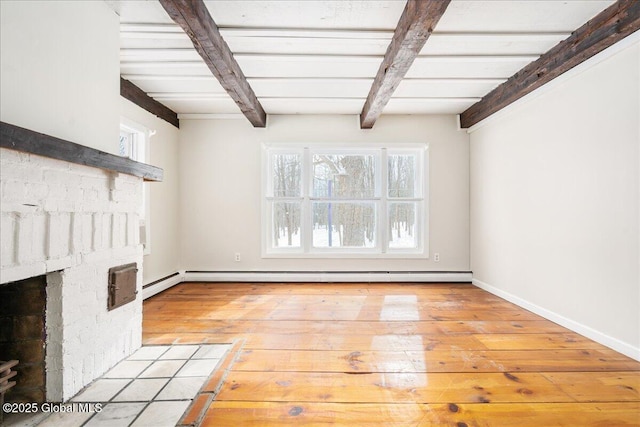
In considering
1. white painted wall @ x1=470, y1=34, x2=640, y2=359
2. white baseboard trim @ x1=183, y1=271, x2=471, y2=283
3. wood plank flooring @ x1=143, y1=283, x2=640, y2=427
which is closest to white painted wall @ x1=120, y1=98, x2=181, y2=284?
white baseboard trim @ x1=183, y1=271, x2=471, y2=283

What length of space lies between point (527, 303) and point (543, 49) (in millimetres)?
2466

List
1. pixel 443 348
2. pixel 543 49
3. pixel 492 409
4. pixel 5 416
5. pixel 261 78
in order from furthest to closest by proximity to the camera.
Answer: pixel 261 78
pixel 543 49
pixel 443 348
pixel 492 409
pixel 5 416

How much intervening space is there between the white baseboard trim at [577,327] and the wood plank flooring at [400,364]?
0.20 ft

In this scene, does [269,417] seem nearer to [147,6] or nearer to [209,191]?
[147,6]

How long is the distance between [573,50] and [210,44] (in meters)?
2.84

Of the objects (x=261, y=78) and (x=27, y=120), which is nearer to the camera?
(x=27, y=120)

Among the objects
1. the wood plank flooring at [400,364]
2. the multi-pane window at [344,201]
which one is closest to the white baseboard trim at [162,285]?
the wood plank flooring at [400,364]

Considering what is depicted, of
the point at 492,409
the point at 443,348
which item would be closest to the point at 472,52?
the point at 443,348

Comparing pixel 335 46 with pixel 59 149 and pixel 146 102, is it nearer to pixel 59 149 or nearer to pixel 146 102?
pixel 59 149

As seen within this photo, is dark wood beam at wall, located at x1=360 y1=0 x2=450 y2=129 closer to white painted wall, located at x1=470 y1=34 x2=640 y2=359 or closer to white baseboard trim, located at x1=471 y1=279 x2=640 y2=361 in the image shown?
white painted wall, located at x1=470 y1=34 x2=640 y2=359

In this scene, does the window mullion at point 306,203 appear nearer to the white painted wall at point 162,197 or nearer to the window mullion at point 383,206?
the window mullion at point 383,206

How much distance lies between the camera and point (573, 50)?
8.39 ft

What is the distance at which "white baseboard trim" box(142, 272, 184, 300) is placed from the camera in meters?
3.71

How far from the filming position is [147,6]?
2195mm
